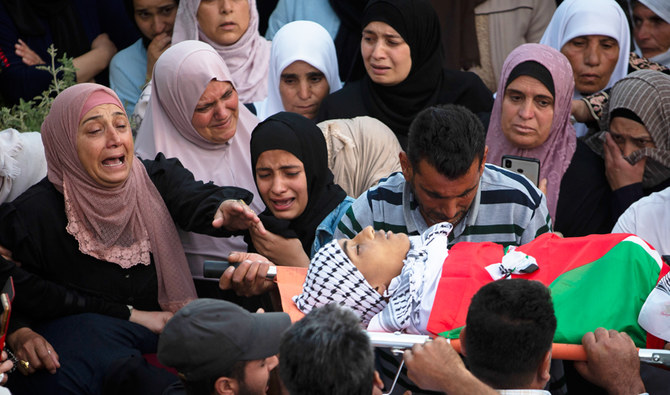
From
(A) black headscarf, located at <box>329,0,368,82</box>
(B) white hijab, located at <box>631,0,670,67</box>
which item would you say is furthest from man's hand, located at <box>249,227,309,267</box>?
(B) white hijab, located at <box>631,0,670,67</box>

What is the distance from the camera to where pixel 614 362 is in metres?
2.62

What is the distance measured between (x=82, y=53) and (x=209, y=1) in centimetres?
101

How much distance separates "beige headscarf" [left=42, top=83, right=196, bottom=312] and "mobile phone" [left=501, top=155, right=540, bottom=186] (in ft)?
5.25

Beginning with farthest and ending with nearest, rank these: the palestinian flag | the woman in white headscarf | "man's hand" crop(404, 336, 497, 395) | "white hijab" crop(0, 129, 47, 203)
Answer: the woman in white headscarf < "white hijab" crop(0, 129, 47, 203) < the palestinian flag < "man's hand" crop(404, 336, 497, 395)

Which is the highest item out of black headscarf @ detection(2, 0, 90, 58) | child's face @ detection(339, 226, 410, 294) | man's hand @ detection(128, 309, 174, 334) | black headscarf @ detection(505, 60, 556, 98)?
black headscarf @ detection(2, 0, 90, 58)

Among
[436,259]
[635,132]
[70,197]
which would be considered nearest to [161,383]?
[70,197]

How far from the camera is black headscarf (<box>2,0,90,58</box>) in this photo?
5484 millimetres

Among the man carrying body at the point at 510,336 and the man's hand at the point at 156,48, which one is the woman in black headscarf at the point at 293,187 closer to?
the man carrying body at the point at 510,336

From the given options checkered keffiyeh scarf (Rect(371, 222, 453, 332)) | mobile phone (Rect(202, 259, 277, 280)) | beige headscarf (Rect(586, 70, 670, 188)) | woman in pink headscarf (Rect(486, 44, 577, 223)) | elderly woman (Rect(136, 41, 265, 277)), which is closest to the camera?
checkered keffiyeh scarf (Rect(371, 222, 453, 332))

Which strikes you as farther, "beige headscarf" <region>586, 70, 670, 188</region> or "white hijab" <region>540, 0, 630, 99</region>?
"white hijab" <region>540, 0, 630, 99</region>

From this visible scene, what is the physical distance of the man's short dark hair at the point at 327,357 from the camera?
86.8 inches

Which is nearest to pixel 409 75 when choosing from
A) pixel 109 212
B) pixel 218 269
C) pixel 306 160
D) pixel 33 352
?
pixel 306 160

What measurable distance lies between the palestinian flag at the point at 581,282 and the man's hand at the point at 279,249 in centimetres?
98

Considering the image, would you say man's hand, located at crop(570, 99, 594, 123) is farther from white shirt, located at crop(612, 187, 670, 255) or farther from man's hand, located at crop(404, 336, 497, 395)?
man's hand, located at crop(404, 336, 497, 395)
